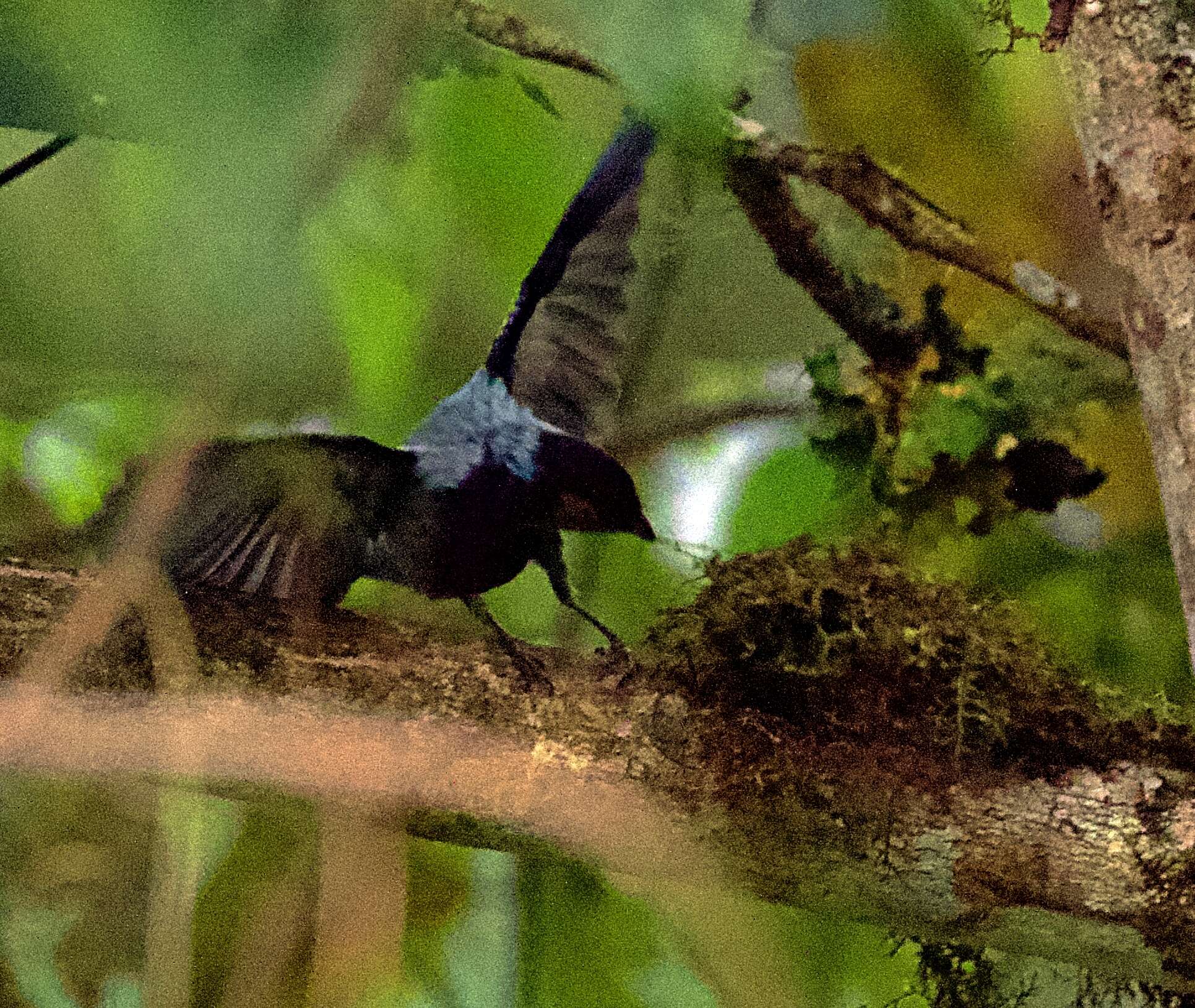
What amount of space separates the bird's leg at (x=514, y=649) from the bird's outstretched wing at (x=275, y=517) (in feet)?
0.37

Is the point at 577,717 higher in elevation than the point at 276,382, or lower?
lower

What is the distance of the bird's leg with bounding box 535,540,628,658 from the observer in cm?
99

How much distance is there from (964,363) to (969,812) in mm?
444

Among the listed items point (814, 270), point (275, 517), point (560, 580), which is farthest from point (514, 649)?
point (814, 270)

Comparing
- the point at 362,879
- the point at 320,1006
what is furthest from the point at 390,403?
the point at 320,1006

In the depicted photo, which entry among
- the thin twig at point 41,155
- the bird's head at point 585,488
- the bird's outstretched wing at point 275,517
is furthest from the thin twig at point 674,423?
the thin twig at point 41,155

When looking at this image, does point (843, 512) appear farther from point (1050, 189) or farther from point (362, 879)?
point (362, 879)

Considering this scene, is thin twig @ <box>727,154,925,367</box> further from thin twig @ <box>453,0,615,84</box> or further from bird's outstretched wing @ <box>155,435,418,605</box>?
bird's outstretched wing @ <box>155,435,418,605</box>

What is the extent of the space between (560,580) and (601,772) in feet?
0.64

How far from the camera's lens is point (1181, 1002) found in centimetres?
95

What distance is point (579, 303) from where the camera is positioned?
1009mm

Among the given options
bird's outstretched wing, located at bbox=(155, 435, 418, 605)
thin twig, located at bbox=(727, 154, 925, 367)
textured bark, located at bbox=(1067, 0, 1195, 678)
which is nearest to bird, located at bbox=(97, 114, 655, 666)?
bird's outstretched wing, located at bbox=(155, 435, 418, 605)

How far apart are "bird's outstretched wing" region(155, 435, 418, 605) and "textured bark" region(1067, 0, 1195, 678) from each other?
68 cm

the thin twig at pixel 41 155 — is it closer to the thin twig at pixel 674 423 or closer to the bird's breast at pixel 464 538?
the bird's breast at pixel 464 538
